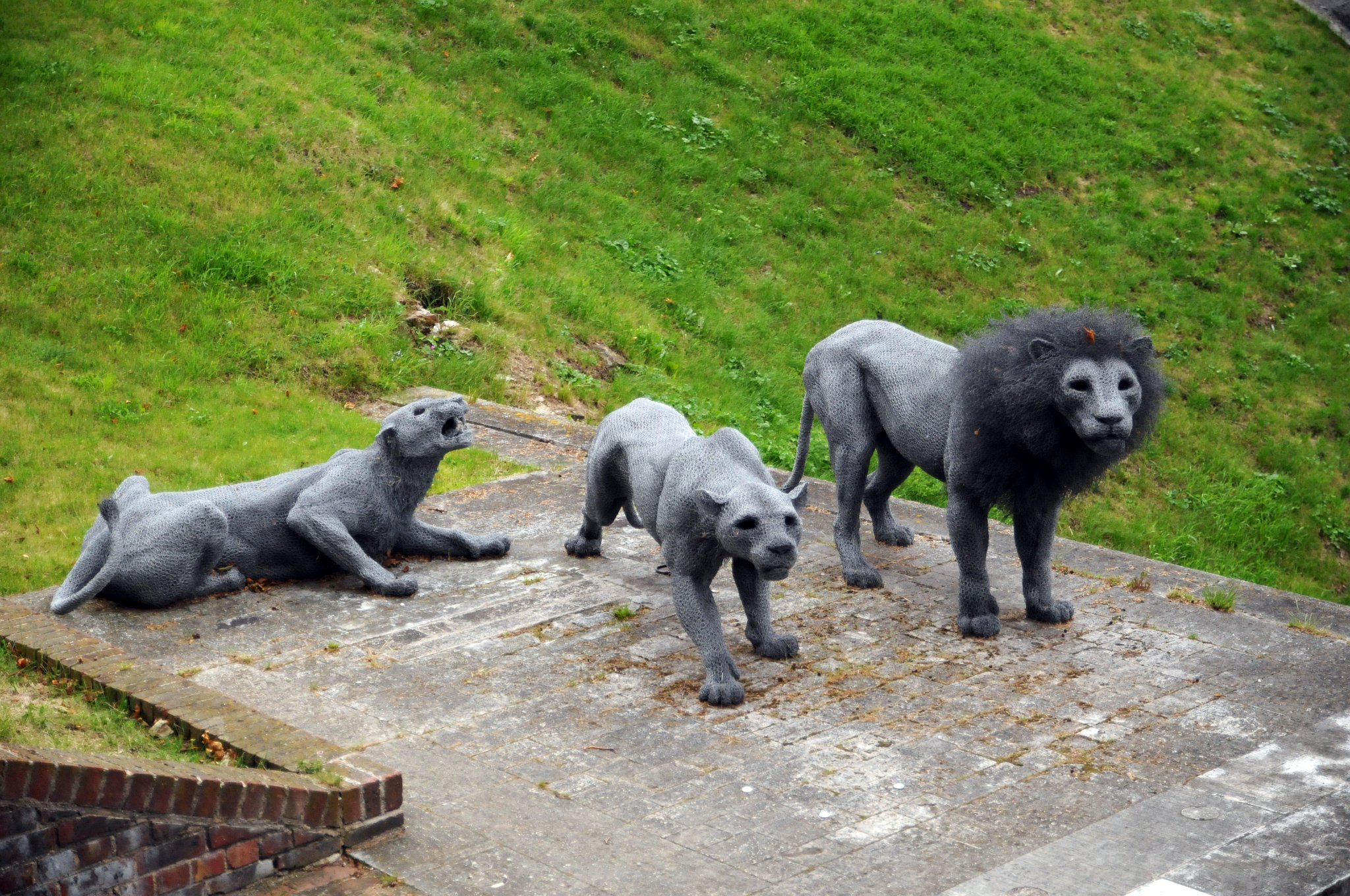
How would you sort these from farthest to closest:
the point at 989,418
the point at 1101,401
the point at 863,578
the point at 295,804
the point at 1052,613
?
the point at 863,578 < the point at 1052,613 < the point at 989,418 < the point at 1101,401 < the point at 295,804

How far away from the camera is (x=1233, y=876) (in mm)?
5027

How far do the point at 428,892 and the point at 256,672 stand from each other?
227cm

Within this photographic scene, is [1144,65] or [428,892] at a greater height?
[1144,65]

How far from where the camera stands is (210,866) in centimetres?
477

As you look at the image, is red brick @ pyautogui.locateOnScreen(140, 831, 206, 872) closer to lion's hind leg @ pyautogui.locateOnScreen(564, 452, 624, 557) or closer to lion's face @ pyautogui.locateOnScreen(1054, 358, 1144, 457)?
lion's hind leg @ pyautogui.locateOnScreen(564, 452, 624, 557)

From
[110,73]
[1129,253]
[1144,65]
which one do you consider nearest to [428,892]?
[110,73]

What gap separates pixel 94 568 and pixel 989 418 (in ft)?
15.6

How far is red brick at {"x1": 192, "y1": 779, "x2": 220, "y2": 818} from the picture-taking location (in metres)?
4.72

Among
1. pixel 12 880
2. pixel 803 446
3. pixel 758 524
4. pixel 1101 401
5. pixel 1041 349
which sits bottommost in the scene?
pixel 12 880

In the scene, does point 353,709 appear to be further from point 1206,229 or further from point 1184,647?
point 1206,229

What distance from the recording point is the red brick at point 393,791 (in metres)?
5.27

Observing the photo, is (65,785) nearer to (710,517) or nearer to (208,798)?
(208,798)

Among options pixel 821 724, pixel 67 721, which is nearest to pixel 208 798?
pixel 67 721

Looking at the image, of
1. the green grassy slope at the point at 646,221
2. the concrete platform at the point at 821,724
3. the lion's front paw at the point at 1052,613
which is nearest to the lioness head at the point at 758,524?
the concrete platform at the point at 821,724
